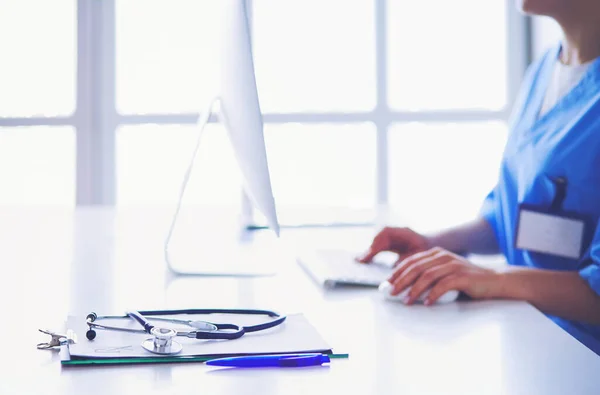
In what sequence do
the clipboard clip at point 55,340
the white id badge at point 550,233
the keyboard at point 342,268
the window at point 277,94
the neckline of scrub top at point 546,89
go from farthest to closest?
the window at point 277,94 → the neckline of scrub top at point 546,89 → the white id badge at point 550,233 → the keyboard at point 342,268 → the clipboard clip at point 55,340

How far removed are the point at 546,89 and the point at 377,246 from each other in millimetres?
551

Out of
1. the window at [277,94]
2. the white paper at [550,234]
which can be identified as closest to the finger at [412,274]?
the white paper at [550,234]

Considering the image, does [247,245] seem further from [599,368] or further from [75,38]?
[75,38]

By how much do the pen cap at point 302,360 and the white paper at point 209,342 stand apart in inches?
1.0

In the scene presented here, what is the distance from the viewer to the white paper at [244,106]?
986mm

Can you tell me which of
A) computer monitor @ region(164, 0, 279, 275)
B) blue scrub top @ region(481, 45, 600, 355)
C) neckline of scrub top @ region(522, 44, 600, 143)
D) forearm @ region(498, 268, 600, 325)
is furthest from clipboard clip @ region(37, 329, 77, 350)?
neckline of scrub top @ region(522, 44, 600, 143)

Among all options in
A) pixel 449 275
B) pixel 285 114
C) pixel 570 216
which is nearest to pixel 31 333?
pixel 449 275

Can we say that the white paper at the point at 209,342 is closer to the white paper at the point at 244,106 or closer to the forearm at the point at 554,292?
the white paper at the point at 244,106

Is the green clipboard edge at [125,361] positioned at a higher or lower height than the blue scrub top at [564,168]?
lower

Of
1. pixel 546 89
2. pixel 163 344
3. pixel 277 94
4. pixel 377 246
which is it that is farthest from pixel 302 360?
pixel 277 94

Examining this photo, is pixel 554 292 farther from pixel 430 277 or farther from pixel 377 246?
pixel 377 246

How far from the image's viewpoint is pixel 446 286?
39.6 inches

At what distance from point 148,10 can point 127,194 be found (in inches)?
37.5

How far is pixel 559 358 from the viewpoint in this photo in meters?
0.75
